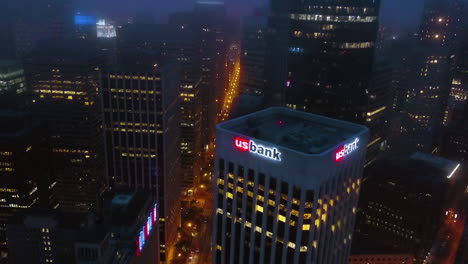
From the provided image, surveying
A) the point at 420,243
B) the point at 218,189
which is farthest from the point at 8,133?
the point at 420,243

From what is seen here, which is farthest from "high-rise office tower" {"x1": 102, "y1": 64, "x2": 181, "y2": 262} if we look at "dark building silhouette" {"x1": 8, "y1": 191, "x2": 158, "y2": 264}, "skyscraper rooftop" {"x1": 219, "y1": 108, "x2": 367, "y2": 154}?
"skyscraper rooftop" {"x1": 219, "y1": 108, "x2": 367, "y2": 154}

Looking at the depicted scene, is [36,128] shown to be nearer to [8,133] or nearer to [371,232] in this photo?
[8,133]

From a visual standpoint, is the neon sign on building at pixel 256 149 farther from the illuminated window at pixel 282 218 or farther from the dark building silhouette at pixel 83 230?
the dark building silhouette at pixel 83 230

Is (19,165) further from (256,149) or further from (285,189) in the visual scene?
(285,189)

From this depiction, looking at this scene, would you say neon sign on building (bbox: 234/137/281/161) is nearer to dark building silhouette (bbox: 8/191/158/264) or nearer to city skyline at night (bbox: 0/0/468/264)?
city skyline at night (bbox: 0/0/468/264)

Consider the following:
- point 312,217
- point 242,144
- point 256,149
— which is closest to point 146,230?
point 242,144
